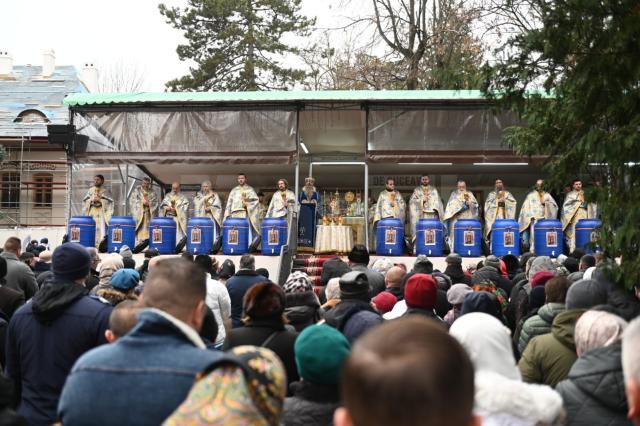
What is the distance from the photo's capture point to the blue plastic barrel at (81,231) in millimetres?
17953

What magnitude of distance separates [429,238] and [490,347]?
14319mm

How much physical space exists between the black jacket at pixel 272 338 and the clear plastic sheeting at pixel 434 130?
14823 millimetres

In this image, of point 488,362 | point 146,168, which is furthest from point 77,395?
point 146,168

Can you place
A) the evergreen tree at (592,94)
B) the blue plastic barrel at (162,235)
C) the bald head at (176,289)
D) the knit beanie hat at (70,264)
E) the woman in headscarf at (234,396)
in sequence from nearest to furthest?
the woman in headscarf at (234,396), the bald head at (176,289), the knit beanie hat at (70,264), the evergreen tree at (592,94), the blue plastic barrel at (162,235)

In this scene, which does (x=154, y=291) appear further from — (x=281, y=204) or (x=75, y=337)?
(x=281, y=204)

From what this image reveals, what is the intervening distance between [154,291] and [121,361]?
340 mm

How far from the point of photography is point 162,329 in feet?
8.31

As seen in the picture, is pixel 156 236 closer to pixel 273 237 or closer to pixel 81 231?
pixel 81 231

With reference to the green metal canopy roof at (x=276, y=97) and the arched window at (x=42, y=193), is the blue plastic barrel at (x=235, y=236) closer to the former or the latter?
the green metal canopy roof at (x=276, y=97)

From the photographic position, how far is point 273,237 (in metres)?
17.4

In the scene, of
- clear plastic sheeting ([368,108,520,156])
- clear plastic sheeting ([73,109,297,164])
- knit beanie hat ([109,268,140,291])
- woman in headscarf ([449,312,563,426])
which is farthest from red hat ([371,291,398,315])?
clear plastic sheeting ([73,109,297,164])

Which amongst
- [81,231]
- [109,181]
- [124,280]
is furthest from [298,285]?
[109,181]

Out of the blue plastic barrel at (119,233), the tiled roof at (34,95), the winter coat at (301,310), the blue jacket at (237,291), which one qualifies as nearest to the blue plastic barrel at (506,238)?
the blue plastic barrel at (119,233)

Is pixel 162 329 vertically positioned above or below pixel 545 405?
above
